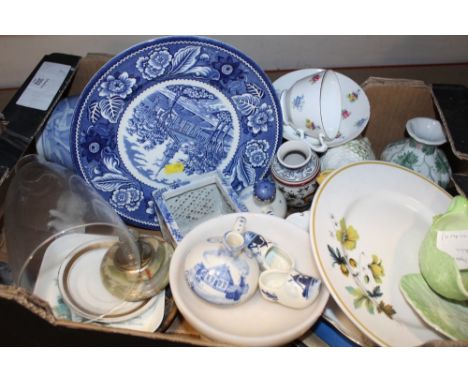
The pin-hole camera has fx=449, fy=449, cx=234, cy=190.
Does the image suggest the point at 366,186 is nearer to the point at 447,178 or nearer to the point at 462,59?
the point at 447,178

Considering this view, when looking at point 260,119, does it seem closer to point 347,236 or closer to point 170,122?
point 170,122

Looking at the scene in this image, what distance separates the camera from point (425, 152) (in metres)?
0.85

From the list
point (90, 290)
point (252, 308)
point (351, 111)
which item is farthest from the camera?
point (351, 111)

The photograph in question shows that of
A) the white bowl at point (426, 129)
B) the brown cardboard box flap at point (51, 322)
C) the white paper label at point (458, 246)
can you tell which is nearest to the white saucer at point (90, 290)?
the brown cardboard box flap at point (51, 322)

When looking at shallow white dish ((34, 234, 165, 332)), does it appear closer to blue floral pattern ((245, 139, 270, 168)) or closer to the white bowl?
blue floral pattern ((245, 139, 270, 168))

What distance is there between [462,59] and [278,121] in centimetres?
59

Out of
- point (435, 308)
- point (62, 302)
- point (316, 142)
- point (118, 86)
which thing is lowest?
point (62, 302)

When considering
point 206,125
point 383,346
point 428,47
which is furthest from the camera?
point 428,47

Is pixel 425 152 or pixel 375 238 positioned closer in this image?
pixel 375 238

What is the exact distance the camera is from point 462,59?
1.12 metres

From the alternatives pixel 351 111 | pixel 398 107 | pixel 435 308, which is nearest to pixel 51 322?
pixel 435 308

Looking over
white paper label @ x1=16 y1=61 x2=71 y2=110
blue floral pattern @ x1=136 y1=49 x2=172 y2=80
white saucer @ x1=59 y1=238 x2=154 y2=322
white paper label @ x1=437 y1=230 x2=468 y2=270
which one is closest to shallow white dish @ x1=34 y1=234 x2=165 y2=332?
white saucer @ x1=59 y1=238 x2=154 y2=322

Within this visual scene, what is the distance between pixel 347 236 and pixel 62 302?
1.63 ft

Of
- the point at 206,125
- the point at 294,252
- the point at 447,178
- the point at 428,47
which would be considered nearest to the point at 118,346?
the point at 294,252
